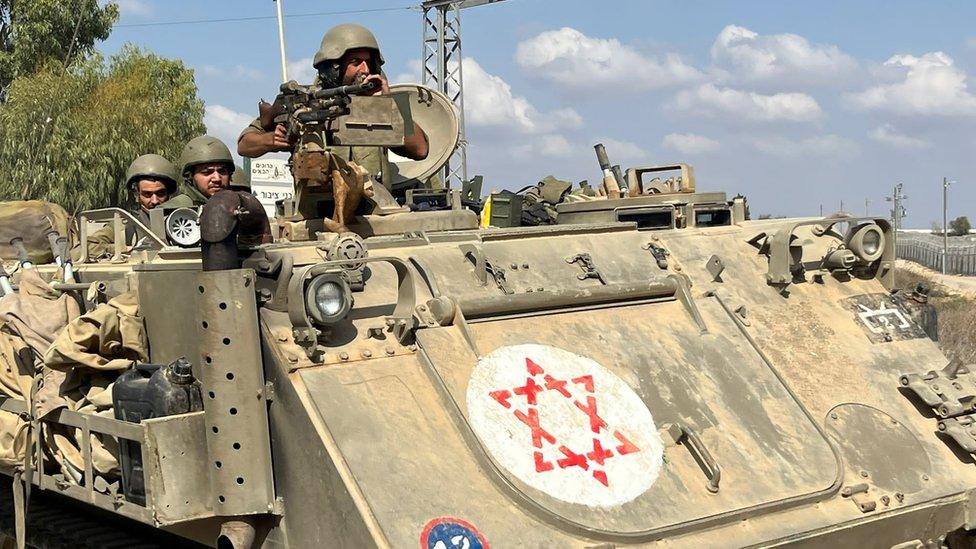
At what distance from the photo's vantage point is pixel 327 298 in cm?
527

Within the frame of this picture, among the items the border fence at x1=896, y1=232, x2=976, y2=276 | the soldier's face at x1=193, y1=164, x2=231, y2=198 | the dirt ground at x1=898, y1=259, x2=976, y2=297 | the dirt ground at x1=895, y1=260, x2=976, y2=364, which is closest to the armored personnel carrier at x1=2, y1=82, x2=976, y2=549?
the soldier's face at x1=193, y1=164, x2=231, y2=198

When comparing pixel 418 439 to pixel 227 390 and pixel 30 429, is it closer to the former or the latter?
pixel 227 390

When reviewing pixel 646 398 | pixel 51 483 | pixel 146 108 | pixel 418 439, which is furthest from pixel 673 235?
pixel 146 108

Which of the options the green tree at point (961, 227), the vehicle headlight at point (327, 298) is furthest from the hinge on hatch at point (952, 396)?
the green tree at point (961, 227)

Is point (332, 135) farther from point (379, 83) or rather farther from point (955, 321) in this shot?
point (955, 321)

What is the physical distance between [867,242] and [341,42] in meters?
3.32

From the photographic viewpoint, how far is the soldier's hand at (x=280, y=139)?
7.11 m

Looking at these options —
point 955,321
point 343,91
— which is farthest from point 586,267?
point 955,321

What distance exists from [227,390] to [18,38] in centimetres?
3091

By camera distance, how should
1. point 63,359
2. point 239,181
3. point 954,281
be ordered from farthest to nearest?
1. point 954,281
2. point 239,181
3. point 63,359

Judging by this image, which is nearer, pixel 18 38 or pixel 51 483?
pixel 51 483

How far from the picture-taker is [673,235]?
6855 millimetres

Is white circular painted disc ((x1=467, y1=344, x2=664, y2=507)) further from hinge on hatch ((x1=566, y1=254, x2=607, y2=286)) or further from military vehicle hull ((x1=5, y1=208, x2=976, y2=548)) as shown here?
hinge on hatch ((x1=566, y1=254, x2=607, y2=286))

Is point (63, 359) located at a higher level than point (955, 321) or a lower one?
higher
